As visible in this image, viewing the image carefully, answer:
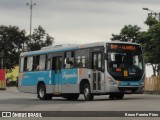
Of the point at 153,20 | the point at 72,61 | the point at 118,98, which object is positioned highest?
the point at 153,20

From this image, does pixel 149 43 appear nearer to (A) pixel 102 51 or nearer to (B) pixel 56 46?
(B) pixel 56 46

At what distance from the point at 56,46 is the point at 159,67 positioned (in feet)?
85.1

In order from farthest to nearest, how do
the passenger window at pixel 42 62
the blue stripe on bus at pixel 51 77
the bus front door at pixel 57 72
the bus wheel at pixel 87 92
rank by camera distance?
the passenger window at pixel 42 62, the bus front door at pixel 57 72, the blue stripe on bus at pixel 51 77, the bus wheel at pixel 87 92

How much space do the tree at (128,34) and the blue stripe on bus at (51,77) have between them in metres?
39.7

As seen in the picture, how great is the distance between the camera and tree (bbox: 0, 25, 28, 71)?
309 ft

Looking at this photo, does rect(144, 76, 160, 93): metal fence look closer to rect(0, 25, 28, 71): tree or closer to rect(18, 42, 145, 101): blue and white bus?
rect(18, 42, 145, 101): blue and white bus

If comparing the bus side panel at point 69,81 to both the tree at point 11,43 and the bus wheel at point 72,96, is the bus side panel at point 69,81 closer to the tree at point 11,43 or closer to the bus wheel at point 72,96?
the bus wheel at point 72,96

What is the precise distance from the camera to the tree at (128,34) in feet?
238

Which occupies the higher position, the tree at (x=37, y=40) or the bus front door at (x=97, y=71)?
the tree at (x=37, y=40)

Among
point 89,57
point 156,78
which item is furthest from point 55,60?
point 156,78

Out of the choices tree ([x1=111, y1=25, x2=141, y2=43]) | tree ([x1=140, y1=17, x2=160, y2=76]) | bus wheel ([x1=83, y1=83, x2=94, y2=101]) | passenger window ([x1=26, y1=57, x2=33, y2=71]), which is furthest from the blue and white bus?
tree ([x1=111, y1=25, x2=141, y2=43])

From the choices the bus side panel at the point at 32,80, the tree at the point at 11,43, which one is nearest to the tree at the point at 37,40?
the tree at the point at 11,43

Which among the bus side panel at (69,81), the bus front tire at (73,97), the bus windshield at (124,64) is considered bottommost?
the bus front tire at (73,97)

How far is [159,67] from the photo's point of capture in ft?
184
